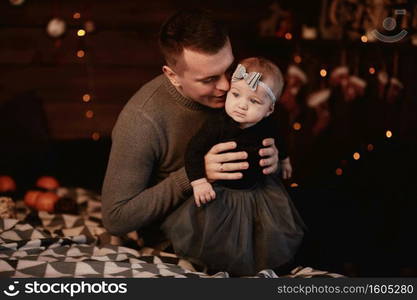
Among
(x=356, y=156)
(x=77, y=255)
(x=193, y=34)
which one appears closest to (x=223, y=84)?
(x=193, y=34)

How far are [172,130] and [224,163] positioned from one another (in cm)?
24

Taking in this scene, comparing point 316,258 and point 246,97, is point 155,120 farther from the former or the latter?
point 316,258

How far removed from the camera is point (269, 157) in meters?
1.65

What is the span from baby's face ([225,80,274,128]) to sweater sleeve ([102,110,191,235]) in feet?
0.91

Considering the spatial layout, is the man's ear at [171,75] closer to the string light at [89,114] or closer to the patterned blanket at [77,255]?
the patterned blanket at [77,255]

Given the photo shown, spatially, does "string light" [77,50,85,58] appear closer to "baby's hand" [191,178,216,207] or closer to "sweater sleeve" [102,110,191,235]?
"sweater sleeve" [102,110,191,235]

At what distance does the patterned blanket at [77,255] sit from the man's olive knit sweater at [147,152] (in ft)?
0.39

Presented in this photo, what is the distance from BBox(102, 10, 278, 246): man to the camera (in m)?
1.61

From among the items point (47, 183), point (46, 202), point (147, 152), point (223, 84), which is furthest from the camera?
point (47, 183)

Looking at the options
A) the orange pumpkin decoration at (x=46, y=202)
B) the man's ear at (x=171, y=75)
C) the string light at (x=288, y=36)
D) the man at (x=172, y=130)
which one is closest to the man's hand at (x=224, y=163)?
the man at (x=172, y=130)

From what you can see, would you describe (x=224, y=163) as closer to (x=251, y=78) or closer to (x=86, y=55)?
(x=251, y=78)

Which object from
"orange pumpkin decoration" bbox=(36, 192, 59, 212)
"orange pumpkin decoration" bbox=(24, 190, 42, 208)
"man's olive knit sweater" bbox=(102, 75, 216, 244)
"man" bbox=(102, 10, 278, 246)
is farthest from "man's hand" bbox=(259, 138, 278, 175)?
"orange pumpkin decoration" bbox=(24, 190, 42, 208)

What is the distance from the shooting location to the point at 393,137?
2.91 metres

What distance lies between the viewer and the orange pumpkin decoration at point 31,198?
2.37 metres
